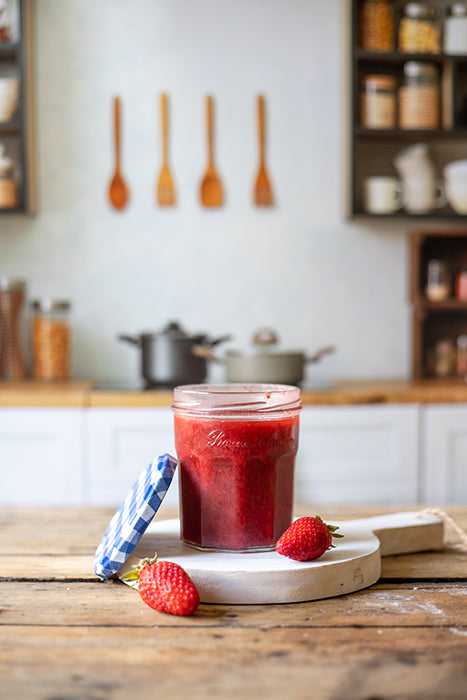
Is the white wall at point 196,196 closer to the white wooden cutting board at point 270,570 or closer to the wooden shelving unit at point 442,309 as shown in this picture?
the wooden shelving unit at point 442,309

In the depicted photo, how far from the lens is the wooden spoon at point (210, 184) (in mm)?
2906

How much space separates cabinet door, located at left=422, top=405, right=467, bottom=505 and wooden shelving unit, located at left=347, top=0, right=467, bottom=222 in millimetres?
792

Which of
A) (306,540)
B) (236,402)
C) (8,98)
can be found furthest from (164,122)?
(306,540)

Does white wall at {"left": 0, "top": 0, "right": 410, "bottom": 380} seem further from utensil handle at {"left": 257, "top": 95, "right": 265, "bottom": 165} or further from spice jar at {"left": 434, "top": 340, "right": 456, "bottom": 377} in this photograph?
spice jar at {"left": 434, "top": 340, "right": 456, "bottom": 377}

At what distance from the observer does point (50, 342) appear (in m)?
2.70

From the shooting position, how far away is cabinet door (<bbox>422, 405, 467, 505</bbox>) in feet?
7.79

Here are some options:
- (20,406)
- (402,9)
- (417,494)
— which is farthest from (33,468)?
(402,9)

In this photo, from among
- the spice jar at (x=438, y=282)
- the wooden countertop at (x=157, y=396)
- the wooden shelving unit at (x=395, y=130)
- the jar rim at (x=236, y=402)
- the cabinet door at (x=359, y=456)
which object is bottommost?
the cabinet door at (x=359, y=456)

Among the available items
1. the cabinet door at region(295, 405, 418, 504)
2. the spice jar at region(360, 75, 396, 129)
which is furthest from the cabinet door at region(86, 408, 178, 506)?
the spice jar at region(360, 75, 396, 129)

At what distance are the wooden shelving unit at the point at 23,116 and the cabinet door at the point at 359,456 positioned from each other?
134 centimetres

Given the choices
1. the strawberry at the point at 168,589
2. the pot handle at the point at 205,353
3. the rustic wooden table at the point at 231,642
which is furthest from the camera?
the pot handle at the point at 205,353

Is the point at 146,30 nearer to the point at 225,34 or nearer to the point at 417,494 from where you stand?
the point at 225,34

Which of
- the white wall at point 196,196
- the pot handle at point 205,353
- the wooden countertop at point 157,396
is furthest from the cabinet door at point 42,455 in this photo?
the white wall at point 196,196

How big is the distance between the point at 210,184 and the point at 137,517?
2293 millimetres
